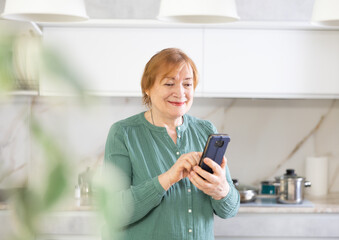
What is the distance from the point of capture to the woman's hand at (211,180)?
1.66 metres

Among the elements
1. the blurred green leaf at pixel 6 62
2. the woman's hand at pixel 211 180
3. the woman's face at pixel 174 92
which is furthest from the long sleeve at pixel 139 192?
the blurred green leaf at pixel 6 62

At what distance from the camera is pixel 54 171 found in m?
0.21

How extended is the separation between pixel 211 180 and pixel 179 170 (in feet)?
0.35

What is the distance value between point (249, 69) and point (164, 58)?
1481 mm

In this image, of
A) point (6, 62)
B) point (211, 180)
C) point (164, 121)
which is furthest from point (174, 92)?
point (6, 62)

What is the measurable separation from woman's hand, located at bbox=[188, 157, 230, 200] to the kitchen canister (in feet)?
6.48

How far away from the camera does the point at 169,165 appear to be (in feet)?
6.10

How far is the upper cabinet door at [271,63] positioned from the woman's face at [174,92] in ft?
4.47

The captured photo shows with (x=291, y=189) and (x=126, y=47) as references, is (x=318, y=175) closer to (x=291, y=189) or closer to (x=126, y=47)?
(x=291, y=189)

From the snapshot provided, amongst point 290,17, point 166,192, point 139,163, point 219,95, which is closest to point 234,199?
point 166,192

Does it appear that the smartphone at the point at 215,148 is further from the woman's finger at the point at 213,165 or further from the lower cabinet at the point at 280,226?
the lower cabinet at the point at 280,226

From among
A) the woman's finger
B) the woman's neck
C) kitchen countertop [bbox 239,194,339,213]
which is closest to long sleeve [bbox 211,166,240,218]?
the woman's finger

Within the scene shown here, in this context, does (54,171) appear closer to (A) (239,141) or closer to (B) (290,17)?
(B) (290,17)

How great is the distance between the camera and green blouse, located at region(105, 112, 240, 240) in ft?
5.65
